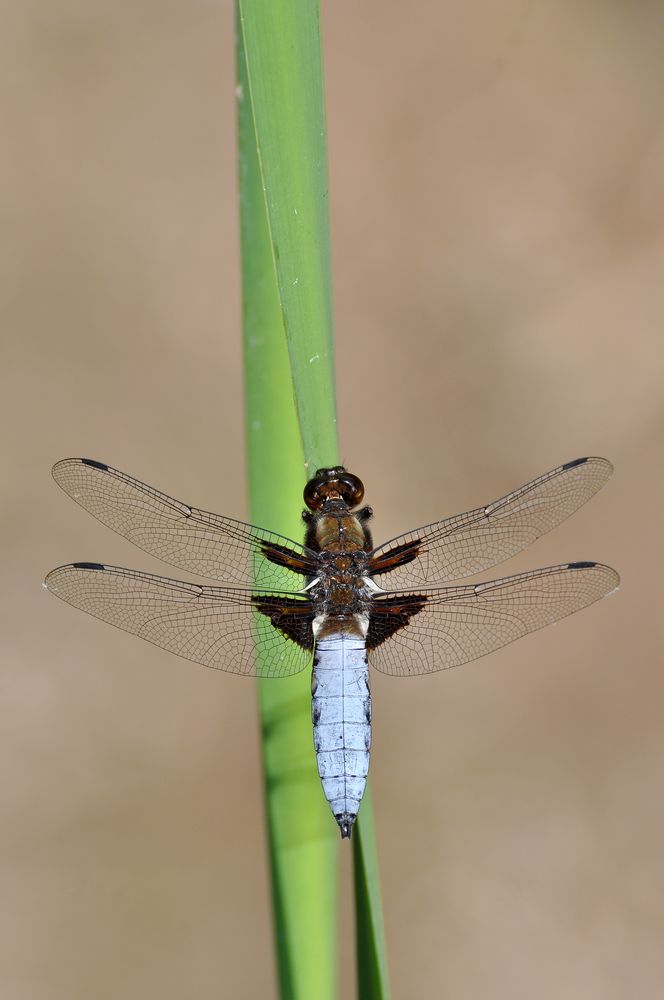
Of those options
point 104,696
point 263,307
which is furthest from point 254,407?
point 104,696

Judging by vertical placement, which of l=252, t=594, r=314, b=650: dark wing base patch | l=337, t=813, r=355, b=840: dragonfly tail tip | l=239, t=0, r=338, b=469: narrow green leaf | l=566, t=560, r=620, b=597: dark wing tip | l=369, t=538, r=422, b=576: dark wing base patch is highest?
l=239, t=0, r=338, b=469: narrow green leaf

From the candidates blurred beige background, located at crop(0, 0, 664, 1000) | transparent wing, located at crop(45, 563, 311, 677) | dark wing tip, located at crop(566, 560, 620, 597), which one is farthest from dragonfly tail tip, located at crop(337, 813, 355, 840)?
blurred beige background, located at crop(0, 0, 664, 1000)

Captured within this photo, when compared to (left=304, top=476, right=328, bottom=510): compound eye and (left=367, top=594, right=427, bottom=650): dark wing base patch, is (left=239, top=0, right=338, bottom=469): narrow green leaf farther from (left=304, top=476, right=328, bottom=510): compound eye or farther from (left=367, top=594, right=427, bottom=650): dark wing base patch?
(left=367, top=594, right=427, bottom=650): dark wing base patch

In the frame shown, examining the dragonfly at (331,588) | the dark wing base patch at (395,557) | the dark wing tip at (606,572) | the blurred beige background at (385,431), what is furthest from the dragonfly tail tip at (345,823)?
the blurred beige background at (385,431)

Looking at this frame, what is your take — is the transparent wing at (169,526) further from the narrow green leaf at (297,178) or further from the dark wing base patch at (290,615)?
the narrow green leaf at (297,178)

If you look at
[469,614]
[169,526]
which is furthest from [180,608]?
[469,614]

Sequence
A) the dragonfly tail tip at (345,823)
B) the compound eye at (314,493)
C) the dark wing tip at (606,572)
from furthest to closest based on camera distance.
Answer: the dark wing tip at (606,572), the compound eye at (314,493), the dragonfly tail tip at (345,823)
